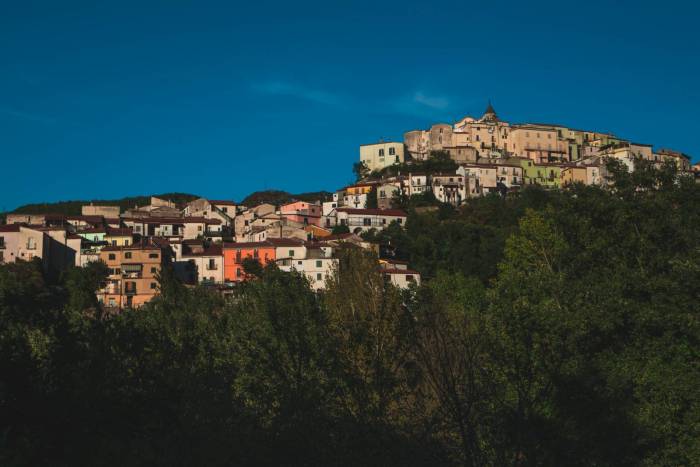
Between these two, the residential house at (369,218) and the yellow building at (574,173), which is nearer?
the residential house at (369,218)

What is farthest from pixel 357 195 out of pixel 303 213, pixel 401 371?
pixel 401 371

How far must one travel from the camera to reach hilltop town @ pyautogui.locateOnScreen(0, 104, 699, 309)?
234 ft

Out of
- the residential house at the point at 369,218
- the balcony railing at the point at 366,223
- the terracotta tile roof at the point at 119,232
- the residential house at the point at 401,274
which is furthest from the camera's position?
the balcony railing at the point at 366,223

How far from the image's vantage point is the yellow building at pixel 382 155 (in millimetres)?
115250

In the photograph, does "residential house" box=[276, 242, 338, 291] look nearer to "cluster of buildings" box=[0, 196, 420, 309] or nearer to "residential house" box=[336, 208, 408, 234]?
"cluster of buildings" box=[0, 196, 420, 309]

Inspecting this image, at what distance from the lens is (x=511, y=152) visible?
119 metres

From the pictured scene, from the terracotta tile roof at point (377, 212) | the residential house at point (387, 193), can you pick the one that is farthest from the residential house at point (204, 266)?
the residential house at point (387, 193)

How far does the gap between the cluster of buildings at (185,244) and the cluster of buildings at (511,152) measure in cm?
1862

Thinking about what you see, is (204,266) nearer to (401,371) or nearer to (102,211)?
(102,211)

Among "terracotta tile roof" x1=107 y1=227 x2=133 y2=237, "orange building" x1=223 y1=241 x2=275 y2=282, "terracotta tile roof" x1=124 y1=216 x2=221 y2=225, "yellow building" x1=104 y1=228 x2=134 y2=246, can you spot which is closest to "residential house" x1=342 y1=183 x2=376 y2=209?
"terracotta tile roof" x1=124 y1=216 x2=221 y2=225

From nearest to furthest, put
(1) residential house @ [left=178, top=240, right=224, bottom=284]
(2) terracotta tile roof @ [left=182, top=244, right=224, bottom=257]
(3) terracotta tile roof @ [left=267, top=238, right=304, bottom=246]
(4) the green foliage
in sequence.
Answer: (3) terracotta tile roof @ [left=267, top=238, right=304, bottom=246] < (1) residential house @ [left=178, top=240, right=224, bottom=284] < (2) terracotta tile roof @ [left=182, top=244, right=224, bottom=257] < (4) the green foliage

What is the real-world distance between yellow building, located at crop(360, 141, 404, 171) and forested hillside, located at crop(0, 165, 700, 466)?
8268 centimetres

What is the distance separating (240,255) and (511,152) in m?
55.7

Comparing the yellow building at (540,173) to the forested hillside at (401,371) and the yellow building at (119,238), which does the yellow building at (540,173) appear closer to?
the yellow building at (119,238)
